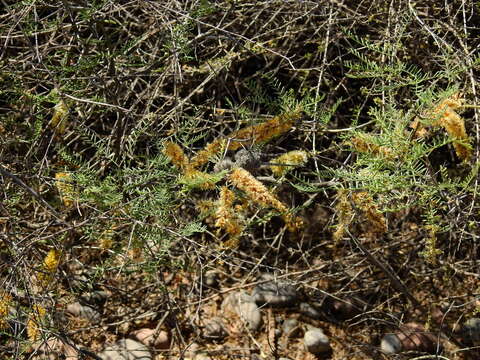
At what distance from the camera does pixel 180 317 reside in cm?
309

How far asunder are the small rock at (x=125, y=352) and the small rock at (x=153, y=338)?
1.9 inches

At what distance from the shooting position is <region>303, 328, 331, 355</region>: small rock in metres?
2.99

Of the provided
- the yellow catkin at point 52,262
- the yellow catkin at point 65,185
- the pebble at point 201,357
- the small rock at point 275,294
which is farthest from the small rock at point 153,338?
the yellow catkin at point 65,185

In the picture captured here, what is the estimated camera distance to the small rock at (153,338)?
9.76 ft

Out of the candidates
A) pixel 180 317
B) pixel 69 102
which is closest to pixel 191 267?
pixel 180 317

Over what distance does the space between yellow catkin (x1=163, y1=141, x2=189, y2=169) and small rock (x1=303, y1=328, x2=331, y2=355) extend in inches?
45.4

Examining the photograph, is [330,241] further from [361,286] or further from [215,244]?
[215,244]

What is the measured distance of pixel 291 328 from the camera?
121 inches

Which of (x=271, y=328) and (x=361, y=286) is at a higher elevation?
(x=361, y=286)

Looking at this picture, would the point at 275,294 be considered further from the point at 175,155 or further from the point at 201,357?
the point at 175,155

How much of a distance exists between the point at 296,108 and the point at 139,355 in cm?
134

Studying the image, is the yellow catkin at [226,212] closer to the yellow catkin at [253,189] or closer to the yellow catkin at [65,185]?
the yellow catkin at [253,189]

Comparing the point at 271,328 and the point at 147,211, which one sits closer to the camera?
the point at 147,211

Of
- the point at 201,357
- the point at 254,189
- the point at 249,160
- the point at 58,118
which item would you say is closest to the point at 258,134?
the point at 249,160
